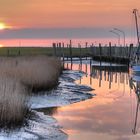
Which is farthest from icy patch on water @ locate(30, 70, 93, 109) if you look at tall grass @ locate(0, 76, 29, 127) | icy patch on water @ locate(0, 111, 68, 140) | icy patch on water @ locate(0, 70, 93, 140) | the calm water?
tall grass @ locate(0, 76, 29, 127)

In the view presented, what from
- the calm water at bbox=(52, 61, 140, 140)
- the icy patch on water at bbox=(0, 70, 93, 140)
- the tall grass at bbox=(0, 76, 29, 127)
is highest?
the tall grass at bbox=(0, 76, 29, 127)

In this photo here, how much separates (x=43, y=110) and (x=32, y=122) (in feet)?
14.8

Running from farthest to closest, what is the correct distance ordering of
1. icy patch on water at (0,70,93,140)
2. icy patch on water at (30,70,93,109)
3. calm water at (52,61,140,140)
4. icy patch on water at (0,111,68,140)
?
1. icy patch on water at (30,70,93,109)
2. calm water at (52,61,140,140)
3. icy patch on water at (0,70,93,140)
4. icy patch on water at (0,111,68,140)

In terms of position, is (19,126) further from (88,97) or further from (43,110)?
(88,97)

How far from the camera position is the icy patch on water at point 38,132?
1388cm

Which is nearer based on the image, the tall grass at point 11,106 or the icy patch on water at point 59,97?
the tall grass at point 11,106

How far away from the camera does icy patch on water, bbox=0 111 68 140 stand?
1388 centimetres

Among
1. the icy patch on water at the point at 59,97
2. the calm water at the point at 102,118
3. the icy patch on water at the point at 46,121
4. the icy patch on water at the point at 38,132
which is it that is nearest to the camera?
the icy patch on water at the point at 38,132

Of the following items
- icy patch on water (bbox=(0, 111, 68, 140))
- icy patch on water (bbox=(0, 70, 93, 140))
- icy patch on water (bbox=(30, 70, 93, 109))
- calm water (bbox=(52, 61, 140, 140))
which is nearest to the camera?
icy patch on water (bbox=(0, 111, 68, 140))

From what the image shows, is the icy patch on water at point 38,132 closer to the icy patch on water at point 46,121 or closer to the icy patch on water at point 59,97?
the icy patch on water at point 46,121

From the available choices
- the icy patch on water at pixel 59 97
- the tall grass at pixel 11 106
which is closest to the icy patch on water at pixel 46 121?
the icy patch on water at pixel 59 97

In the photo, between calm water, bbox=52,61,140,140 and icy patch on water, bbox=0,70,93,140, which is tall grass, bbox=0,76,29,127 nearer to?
icy patch on water, bbox=0,70,93,140

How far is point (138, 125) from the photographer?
55.8ft

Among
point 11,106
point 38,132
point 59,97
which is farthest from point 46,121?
point 59,97
